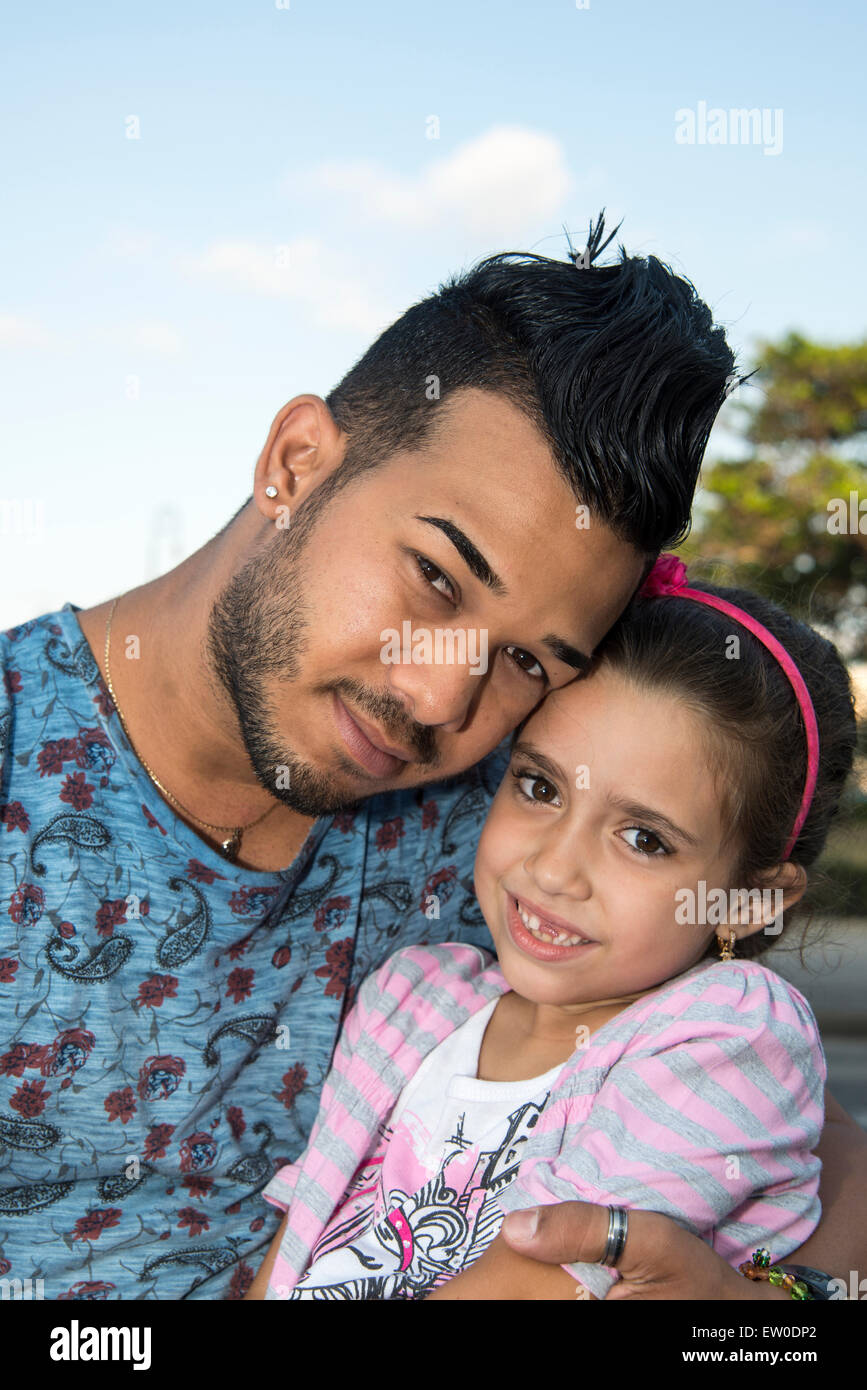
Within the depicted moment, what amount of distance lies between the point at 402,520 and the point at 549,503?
244mm

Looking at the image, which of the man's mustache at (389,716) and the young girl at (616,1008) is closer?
the young girl at (616,1008)

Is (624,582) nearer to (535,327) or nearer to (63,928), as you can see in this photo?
(535,327)

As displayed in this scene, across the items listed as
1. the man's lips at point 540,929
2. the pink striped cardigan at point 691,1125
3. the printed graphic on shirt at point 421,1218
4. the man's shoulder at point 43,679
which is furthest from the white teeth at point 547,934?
the man's shoulder at point 43,679

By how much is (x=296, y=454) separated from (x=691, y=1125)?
1.36m

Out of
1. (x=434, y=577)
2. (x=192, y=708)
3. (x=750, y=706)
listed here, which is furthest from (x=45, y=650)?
(x=750, y=706)

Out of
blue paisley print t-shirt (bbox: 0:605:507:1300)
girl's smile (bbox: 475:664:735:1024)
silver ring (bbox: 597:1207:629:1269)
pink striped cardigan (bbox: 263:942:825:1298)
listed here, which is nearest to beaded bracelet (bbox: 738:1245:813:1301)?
pink striped cardigan (bbox: 263:942:825:1298)

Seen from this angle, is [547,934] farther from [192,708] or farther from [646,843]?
[192,708]

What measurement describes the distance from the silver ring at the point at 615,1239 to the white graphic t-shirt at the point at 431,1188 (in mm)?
328

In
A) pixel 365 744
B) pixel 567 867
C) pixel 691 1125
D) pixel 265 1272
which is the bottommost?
pixel 265 1272

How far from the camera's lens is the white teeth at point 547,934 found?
6.75 feet

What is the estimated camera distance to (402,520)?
2076 millimetres

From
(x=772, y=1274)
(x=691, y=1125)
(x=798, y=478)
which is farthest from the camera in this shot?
(x=798, y=478)

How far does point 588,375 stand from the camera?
6.96 ft

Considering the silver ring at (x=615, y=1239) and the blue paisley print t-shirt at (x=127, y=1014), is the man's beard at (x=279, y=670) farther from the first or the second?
the silver ring at (x=615, y=1239)
